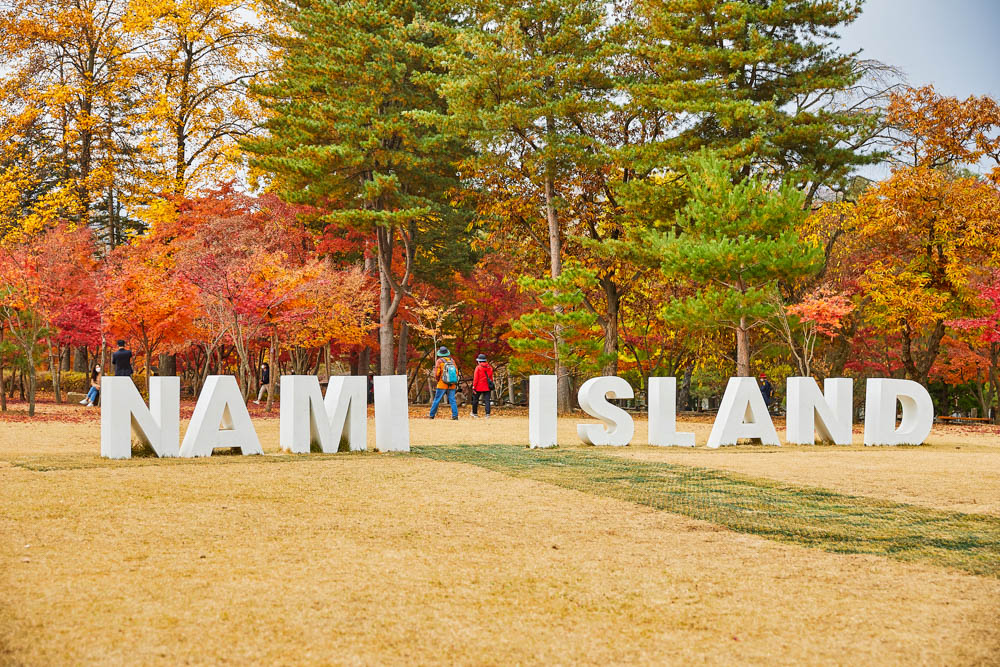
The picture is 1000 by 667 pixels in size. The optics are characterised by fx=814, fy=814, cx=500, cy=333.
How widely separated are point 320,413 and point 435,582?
6192 mm

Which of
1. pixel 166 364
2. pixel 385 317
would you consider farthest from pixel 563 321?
pixel 166 364

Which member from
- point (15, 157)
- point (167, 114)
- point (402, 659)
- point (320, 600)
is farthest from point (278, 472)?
point (15, 157)

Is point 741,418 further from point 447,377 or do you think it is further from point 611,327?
point 611,327

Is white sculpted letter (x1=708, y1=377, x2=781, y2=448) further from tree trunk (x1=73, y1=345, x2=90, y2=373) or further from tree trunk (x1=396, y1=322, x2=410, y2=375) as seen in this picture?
tree trunk (x1=73, y1=345, x2=90, y2=373)

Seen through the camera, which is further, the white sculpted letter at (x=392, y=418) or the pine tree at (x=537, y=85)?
the pine tree at (x=537, y=85)

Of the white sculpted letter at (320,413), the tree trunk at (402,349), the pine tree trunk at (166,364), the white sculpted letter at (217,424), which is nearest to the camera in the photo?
the white sculpted letter at (217,424)

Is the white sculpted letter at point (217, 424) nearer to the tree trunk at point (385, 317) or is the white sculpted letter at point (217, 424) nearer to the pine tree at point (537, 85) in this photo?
the pine tree at point (537, 85)

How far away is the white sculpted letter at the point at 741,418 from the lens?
11.4m

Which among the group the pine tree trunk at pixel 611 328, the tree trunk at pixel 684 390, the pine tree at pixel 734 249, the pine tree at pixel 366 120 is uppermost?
→ the pine tree at pixel 366 120

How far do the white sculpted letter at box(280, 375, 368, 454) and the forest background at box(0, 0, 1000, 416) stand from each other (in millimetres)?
9580

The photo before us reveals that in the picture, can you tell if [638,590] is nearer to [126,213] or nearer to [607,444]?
[607,444]

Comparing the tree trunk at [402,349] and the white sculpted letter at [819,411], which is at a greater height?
the tree trunk at [402,349]

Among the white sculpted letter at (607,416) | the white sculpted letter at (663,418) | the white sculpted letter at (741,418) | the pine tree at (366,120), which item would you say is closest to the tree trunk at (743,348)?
the white sculpted letter at (741,418)

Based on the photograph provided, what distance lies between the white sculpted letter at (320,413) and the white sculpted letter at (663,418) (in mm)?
4160
